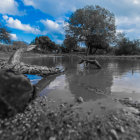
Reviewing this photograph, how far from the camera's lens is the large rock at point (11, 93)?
1367mm

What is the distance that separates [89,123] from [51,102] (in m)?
0.99

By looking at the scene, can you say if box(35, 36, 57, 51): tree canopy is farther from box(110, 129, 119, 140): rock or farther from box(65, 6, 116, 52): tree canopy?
box(110, 129, 119, 140): rock

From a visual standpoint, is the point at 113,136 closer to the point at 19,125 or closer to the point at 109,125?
the point at 109,125

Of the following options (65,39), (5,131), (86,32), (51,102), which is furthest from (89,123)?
(65,39)

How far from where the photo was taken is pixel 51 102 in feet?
6.89

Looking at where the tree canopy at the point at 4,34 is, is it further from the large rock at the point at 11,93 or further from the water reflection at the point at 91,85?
the large rock at the point at 11,93

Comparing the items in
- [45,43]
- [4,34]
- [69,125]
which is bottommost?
[69,125]

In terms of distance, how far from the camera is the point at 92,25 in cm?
2478

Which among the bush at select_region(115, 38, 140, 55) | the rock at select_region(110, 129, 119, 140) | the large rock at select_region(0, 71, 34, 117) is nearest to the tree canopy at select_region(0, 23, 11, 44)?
the large rock at select_region(0, 71, 34, 117)

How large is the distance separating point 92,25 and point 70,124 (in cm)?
2723

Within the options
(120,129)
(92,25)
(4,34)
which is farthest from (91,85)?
(4,34)

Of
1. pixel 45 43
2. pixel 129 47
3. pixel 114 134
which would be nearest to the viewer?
pixel 114 134

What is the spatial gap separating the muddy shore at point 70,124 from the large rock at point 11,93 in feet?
0.56

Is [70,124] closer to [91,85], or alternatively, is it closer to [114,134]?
[114,134]
